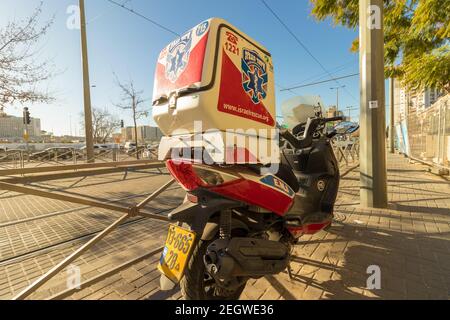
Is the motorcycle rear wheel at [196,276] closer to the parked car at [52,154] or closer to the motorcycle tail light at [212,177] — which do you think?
the motorcycle tail light at [212,177]

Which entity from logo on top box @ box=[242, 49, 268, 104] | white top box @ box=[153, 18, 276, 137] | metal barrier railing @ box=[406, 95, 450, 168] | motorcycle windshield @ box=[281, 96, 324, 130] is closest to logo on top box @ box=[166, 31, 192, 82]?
white top box @ box=[153, 18, 276, 137]

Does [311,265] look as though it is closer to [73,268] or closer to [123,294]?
[123,294]

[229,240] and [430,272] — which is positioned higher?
[229,240]

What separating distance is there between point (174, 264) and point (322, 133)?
2.50 m

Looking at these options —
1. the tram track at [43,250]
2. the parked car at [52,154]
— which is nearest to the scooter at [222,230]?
the tram track at [43,250]

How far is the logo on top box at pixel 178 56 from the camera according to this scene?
1721 mm

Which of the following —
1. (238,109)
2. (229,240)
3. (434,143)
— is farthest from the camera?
(434,143)

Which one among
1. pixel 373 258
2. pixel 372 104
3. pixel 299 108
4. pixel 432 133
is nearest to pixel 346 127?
pixel 299 108

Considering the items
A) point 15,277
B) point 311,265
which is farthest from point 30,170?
point 311,265

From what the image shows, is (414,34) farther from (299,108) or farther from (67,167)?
(67,167)

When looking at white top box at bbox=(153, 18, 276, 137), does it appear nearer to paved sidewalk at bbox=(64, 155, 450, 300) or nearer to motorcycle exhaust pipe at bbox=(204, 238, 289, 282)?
motorcycle exhaust pipe at bbox=(204, 238, 289, 282)

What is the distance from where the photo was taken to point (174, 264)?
161 centimetres

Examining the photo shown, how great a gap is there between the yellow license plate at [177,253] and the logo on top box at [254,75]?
1051 mm

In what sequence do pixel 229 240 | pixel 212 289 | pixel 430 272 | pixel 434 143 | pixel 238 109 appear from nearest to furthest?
pixel 229 240 < pixel 238 109 < pixel 212 289 < pixel 430 272 < pixel 434 143
